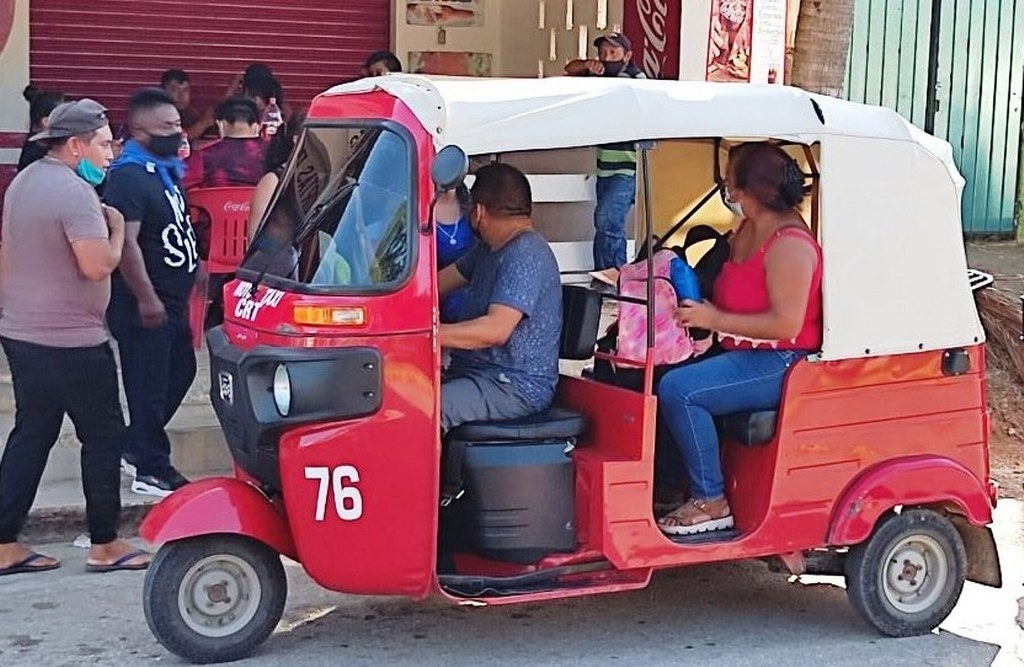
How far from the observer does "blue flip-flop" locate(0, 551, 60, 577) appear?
6.31 metres

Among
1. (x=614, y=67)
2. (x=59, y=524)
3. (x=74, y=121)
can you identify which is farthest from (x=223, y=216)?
(x=614, y=67)

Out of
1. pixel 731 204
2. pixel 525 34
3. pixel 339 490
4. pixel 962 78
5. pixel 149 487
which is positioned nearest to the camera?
pixel 339 490

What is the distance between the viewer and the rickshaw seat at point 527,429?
5.22 m

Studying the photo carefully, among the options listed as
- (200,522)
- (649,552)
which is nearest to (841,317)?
(649,552)

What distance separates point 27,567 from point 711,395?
115 inches

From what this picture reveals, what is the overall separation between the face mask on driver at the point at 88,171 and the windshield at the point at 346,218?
103 centimetres

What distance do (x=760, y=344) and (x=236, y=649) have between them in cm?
209

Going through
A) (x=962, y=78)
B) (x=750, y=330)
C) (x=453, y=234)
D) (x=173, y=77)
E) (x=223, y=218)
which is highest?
(x=962, y=78)

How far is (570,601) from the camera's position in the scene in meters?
6.09

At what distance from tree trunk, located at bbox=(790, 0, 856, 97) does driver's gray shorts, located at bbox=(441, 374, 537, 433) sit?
431 cm

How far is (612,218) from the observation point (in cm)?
736

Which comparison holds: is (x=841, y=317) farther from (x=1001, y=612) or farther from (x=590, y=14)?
(x=590, y=14)

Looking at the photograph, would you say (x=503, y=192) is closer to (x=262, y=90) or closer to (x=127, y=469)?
(x=127, y=469)

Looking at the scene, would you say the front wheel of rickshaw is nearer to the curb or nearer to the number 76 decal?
the number 76 decal
